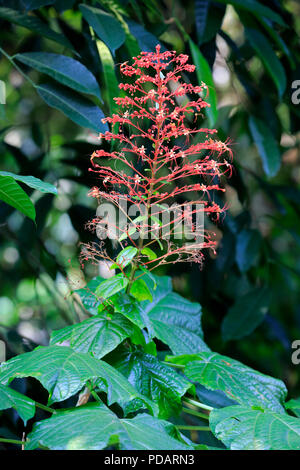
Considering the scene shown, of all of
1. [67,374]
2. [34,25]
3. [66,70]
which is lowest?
[67,374]

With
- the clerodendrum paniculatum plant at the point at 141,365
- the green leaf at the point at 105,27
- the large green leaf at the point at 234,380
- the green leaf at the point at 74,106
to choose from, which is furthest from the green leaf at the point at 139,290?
the green leaf at the point at 105,27

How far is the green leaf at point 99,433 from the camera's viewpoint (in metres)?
0.49

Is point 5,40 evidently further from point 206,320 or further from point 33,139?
point 206,320

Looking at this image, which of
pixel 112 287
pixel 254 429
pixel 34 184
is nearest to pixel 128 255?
pixel 112 287

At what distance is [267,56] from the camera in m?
1.21

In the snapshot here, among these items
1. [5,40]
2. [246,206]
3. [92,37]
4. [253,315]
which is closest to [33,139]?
[5,40]

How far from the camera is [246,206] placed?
1.57 m

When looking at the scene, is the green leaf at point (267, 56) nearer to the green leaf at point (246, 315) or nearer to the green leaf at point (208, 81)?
the green leaf at point (208, 81)

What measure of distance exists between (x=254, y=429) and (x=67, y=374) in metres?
0.22

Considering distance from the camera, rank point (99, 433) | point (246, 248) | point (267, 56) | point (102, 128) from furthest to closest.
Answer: point (246, 248), point (267, 56), point (102, 128), point (99, 433)

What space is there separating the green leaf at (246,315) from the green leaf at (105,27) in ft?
2.62

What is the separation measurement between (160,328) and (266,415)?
271 millimetres

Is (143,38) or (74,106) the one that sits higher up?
(143,38)

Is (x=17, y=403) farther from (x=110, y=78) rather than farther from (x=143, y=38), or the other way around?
(x=143, y=38)
